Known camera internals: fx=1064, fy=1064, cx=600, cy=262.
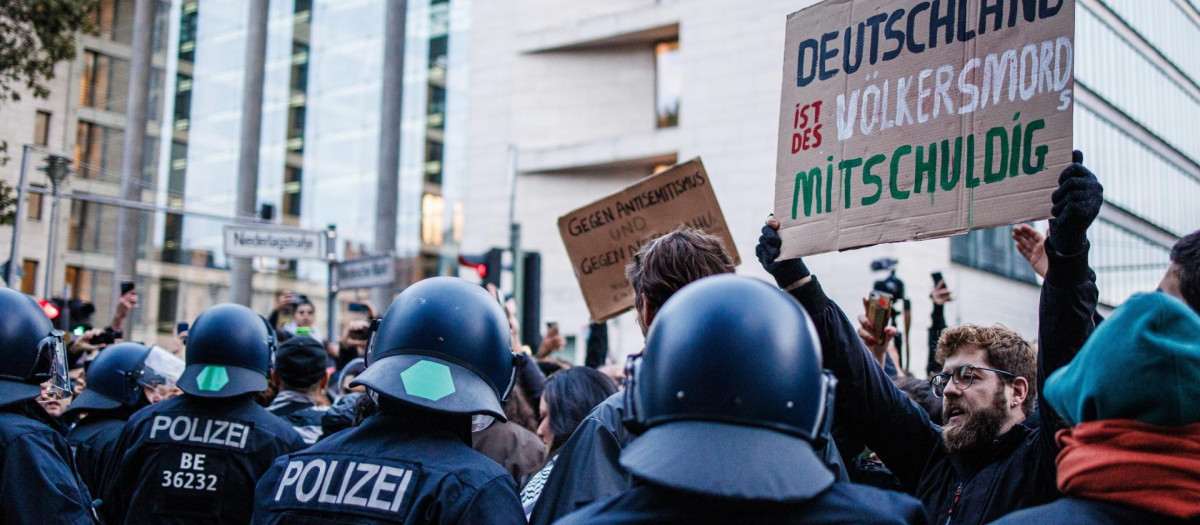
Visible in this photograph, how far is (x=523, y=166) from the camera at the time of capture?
2919cm

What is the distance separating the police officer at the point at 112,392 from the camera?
17.1 feet

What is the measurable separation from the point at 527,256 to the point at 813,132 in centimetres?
1084

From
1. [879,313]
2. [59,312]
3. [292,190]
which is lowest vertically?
[59,312]

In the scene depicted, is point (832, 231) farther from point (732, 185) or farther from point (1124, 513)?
point (732, 185)

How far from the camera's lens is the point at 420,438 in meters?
2.82


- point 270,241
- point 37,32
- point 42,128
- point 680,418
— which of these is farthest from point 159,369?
point 42,128

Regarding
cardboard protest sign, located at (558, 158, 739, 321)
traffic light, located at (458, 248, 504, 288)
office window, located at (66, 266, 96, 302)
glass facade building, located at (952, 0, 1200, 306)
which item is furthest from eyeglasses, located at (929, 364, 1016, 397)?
office window, located at (66, 266, 96, 302)

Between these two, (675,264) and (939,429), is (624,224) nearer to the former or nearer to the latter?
(939,429)

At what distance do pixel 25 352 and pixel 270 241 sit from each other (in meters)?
10.9

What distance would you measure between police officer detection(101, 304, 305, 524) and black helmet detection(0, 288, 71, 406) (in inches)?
20.6

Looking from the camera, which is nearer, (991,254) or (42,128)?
(991,254)

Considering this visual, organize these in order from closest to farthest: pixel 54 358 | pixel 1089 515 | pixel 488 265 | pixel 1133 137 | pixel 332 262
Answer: pixel 1089 515 → pixel 54 358 → pixel 488 265 → pixel 332 262 → pixel 1133 137

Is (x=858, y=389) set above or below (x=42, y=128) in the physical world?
below

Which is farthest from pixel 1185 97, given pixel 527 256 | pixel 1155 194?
pixel 527 256
